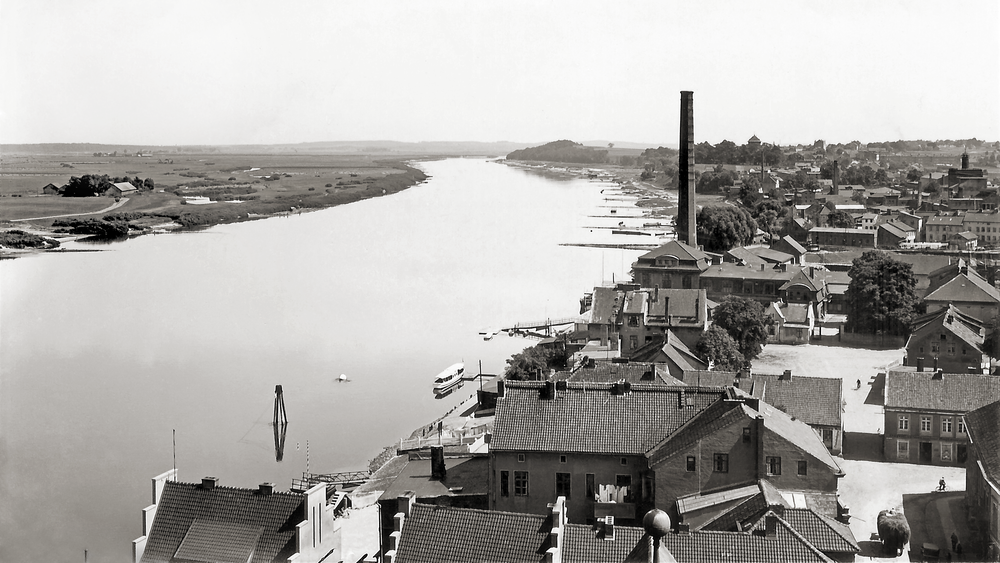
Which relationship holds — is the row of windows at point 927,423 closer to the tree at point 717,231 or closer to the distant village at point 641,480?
the distant village at point 641,480

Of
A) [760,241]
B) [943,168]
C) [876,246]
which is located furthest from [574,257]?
[943,168]

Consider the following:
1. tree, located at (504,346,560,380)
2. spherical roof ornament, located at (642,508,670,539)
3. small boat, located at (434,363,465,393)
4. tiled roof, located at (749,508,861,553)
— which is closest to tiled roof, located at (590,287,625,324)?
tree, located at (504,346,560,380)

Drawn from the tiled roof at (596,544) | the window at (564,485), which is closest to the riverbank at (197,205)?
the window at (564,485)

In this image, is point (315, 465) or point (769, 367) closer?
point (315, 465)

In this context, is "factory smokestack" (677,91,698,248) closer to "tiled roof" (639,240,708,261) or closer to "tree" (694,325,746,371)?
"tiled roof" (639,240,708,261)

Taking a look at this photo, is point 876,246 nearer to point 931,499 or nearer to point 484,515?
point 931,499

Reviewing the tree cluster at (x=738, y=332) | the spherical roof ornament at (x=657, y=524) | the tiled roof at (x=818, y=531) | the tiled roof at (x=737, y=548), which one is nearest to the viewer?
the spherical roof ornament at (x=657, y=524)
